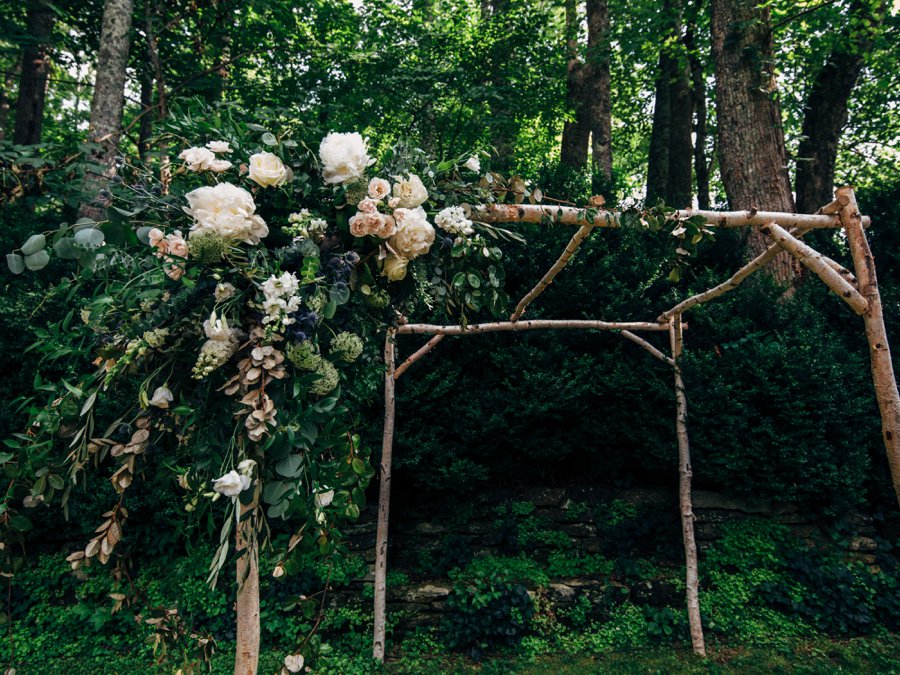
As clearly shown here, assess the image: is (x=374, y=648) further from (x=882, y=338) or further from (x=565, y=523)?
(x=882, y=338)

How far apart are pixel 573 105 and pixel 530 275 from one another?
4.32 meters

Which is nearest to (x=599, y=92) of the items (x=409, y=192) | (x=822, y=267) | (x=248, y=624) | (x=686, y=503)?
(x=686, y=503)

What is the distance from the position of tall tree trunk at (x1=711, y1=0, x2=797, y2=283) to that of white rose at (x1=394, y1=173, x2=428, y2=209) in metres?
5.19

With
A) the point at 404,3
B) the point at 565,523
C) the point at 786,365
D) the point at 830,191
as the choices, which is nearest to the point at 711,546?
the point at 565,523

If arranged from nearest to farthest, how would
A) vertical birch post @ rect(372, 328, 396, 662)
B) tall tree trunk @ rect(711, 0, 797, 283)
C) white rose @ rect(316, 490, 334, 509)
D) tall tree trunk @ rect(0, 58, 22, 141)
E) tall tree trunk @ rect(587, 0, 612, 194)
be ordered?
1. white rose @ rect(316, 490, 334, 509)
2. vertical birch post @ rect(372, 328, 396, 662)
3. tall tree trunk @ rect(711, 0, 797, 283)
4. tall tree trunk @ rect(587, 0, 612, 194)
5. tall tree trunk @ rect(0, 58, 22, 141)

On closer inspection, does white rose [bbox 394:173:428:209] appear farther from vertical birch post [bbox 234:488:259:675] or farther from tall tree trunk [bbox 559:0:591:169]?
tall tree trunk [bbox 559:0:591:169]

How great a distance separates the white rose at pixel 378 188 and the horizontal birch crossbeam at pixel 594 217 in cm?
33

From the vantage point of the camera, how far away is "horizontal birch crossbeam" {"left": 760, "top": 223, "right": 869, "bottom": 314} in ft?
7.69

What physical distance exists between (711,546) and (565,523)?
1.33 meters

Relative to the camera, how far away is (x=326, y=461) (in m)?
1.71

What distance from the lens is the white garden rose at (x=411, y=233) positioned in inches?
60.8

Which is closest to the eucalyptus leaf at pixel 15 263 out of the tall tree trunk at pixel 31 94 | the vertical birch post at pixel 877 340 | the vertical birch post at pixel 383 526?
the vertical birch post at pixel 383 526

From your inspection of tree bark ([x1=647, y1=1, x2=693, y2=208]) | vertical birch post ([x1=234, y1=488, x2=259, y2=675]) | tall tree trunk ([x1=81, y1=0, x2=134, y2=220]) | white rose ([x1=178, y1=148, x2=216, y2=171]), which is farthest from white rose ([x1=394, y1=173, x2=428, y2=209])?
tree bark ([x1=647, y1=1, x2=693, y2=208])

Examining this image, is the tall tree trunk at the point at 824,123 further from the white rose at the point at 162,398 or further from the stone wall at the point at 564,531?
the white rose at the point at 162,398
